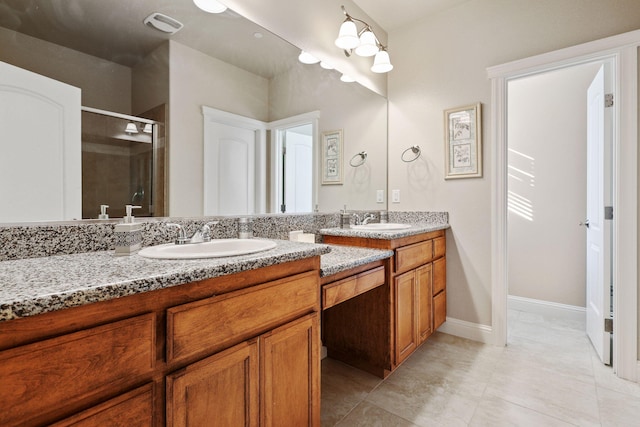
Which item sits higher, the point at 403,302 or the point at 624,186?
the point at 624,186

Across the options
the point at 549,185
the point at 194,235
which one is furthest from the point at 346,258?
the point at 549,185

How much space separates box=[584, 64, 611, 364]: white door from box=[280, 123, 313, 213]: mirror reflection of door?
190 centimetres

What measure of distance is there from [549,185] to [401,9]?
2.09 meters

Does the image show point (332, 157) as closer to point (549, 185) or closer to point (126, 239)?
point (126, 239)

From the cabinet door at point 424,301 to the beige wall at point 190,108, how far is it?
1461 mm

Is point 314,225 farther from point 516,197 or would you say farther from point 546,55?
point 516,197

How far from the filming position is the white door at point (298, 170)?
190 centimetres

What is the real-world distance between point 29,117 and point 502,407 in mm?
2327

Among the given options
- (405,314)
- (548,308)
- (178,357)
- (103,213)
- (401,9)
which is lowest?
(548,308)

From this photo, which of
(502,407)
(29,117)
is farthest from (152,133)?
(502,407)

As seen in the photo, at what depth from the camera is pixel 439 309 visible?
236 centimetres

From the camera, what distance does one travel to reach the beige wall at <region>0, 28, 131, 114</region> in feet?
3.10

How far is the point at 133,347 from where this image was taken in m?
0.68

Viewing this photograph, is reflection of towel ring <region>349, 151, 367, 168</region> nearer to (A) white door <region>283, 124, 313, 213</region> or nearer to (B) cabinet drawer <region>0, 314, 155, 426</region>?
(A) white door <region>283, 124, 313, 213</region>
